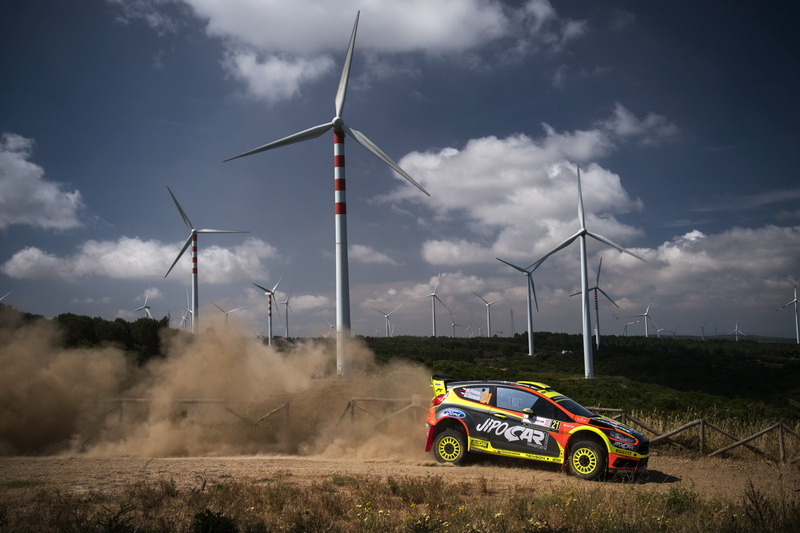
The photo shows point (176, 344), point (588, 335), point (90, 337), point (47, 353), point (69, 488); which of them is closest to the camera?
point (69, 488)

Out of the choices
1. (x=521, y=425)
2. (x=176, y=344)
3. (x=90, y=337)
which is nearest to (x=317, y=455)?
(x=521, y=425)

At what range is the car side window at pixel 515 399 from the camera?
14.4m

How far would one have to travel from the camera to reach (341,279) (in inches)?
1117

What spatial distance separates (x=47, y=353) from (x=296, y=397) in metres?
10.4

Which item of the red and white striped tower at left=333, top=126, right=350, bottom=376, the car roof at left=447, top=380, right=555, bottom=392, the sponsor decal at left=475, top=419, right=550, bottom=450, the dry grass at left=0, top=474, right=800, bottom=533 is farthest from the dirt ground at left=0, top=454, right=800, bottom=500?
the red and white striped tower at left=333, top=126, right=350, bottom=376

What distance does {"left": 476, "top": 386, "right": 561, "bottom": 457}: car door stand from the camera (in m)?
13.9

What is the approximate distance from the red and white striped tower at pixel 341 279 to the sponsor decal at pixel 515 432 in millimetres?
14396

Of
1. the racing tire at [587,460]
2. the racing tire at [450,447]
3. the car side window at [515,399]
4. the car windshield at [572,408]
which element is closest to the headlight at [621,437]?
the racing tire at [587,460]

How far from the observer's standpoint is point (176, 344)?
26.0 m

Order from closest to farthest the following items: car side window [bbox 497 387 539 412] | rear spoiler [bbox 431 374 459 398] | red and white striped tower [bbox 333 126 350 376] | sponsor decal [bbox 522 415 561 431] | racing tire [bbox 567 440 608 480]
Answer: racing tire [bbox 567 440 608 480] < sponsor decal [bbox 522 415 561 431] < car side window [bbox 497 387 539 412] < rear spoiler [bbox 431 374 459 398] < red and white striped tower [bbox 333 126 350 376]

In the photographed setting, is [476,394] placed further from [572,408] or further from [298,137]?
[298,137]

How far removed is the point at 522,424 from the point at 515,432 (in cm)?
28

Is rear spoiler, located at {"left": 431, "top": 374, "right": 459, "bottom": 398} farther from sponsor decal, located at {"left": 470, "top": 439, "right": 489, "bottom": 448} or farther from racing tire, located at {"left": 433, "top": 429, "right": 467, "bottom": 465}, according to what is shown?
sponsor decal, located at {"left": 470, "top": 439, "right": 489, "bottom": 448}

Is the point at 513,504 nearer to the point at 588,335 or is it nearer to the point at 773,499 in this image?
the point at 773,499
